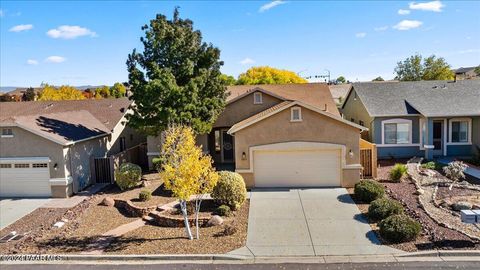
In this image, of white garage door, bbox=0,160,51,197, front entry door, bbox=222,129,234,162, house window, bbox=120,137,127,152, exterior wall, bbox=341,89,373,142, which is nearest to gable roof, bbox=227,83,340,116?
exterior wall, bbox=341,89,373,142

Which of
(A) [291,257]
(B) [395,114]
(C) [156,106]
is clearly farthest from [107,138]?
(B) [395,114]

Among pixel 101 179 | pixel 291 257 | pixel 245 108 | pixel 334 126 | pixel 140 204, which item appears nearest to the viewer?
pixel 291 257

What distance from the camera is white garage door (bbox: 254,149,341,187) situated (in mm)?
18828

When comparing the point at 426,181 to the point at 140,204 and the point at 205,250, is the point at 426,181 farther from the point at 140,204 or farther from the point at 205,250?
the point at 140,204

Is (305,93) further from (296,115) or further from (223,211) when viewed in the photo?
(223,211)

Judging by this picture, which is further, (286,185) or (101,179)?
(101,179)

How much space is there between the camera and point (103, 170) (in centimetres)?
2180

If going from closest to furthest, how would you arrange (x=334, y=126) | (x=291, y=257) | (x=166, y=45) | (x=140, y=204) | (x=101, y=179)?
1. (x=291, y=257)
2. (x=140, y=204)
3. (x=334, y=126)
4. (x=166, y=45)
5. (x=101, y=179)

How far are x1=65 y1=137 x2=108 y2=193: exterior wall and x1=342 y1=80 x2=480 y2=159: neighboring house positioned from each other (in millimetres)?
17778

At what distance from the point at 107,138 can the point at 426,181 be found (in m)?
19.4

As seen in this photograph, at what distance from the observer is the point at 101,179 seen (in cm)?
2188

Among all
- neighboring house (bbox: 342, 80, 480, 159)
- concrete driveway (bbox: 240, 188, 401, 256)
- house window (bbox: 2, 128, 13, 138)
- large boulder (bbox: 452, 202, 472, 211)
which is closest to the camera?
concrete driveway (bbox: 240, 188, 401, 256)

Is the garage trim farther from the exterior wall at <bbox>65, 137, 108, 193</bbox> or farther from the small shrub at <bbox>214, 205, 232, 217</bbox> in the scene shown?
the exterior wall at <bbox>65, 137, 108, 193</bbox>

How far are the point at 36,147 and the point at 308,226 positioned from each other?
13980mm
